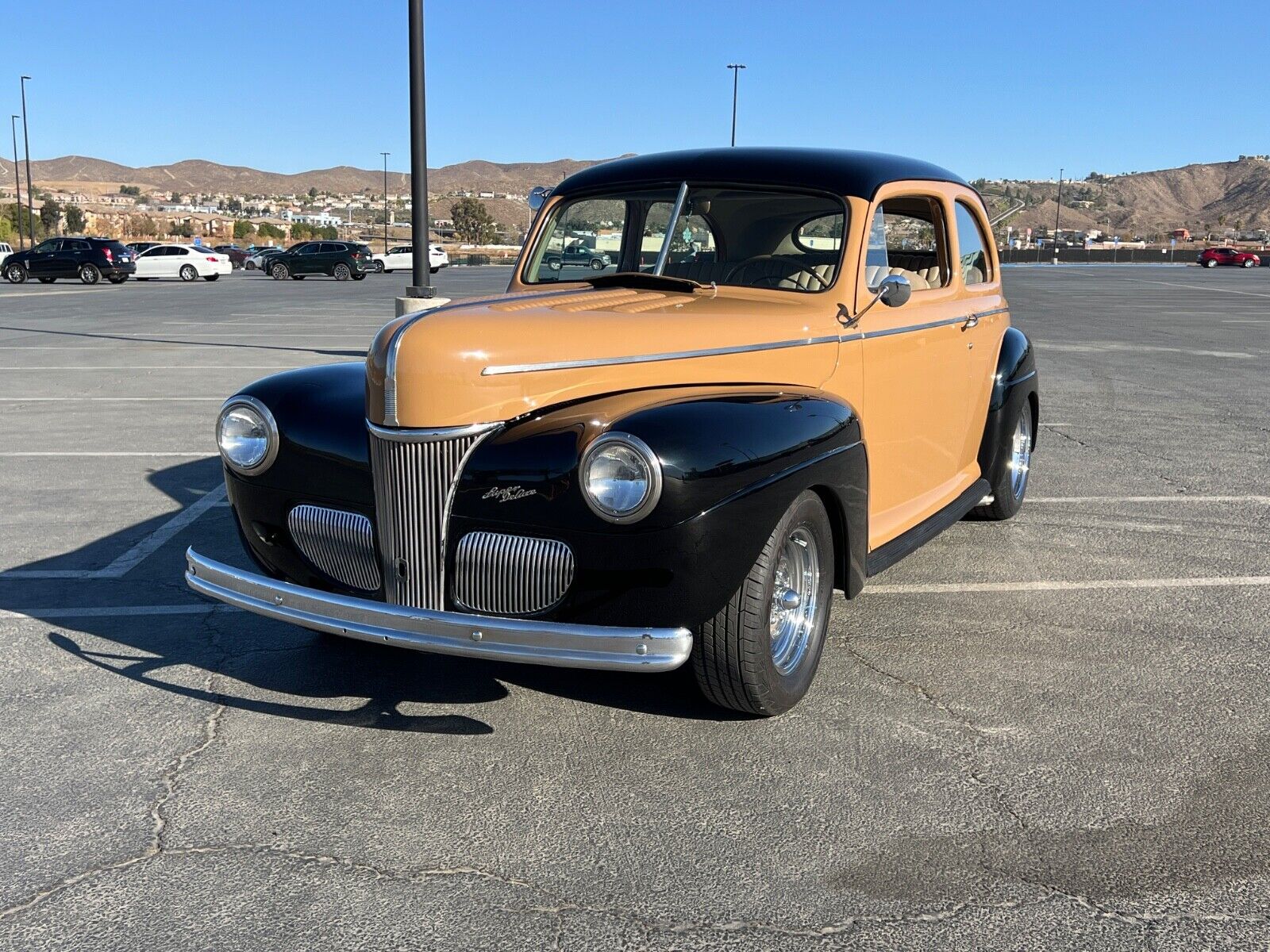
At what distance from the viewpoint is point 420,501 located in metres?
3.63

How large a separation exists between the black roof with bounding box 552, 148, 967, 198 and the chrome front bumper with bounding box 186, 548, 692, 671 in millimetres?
2308

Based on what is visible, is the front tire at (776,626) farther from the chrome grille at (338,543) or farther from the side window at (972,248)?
the side window at (972,248)

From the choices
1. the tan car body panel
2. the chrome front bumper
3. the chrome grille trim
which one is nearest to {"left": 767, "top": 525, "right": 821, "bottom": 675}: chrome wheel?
the tan car body panel

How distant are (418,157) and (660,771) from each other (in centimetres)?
1069

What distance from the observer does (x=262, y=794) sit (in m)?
3.46

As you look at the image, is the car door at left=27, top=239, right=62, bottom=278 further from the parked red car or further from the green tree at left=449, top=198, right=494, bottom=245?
the green tree at left=449, top=198, right=494, bottom=245

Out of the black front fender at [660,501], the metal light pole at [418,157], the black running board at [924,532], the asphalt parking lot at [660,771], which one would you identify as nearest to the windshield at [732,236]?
Result: the black running board at [924,532]

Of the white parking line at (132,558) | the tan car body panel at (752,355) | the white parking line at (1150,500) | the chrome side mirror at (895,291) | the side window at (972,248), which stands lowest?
the white parking line at (132,558)

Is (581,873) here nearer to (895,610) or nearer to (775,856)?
(775,856)

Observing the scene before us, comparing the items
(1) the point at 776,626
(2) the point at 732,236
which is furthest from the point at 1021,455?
(1) the point at 776,626

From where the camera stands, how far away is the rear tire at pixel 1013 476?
634cm

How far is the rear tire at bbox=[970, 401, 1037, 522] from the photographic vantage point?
20.8 feet

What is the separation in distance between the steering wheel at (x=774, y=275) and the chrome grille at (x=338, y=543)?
1902mm

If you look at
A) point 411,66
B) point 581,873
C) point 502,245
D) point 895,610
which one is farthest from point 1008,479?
point 502,245
